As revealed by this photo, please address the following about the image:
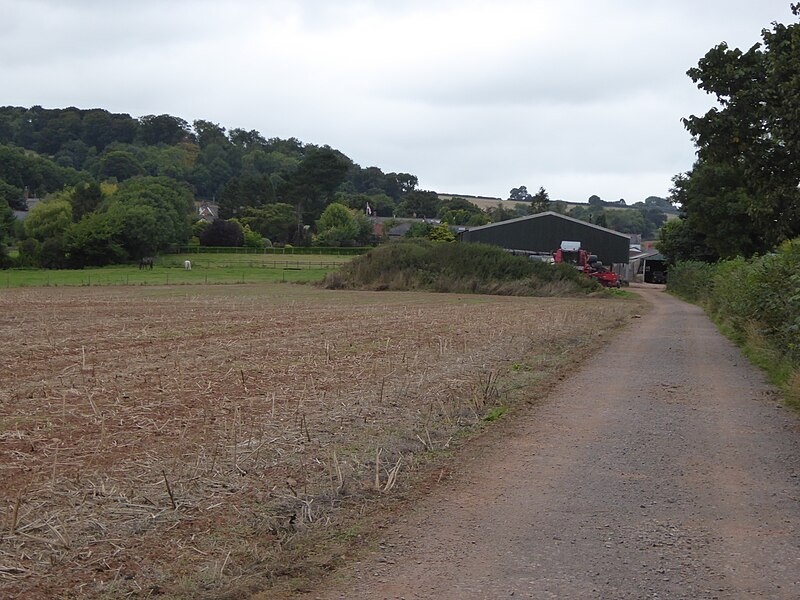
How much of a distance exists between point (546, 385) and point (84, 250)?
74454 millimetres

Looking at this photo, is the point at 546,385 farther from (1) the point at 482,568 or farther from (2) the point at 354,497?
(1) the point at 482,568

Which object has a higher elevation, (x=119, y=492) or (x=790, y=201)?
(x=790, y=201)

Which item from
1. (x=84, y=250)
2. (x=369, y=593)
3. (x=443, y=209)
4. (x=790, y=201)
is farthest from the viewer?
(x=443, y=209)

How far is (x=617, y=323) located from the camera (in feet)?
97.0

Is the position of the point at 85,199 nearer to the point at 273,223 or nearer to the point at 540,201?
the point at 273,223

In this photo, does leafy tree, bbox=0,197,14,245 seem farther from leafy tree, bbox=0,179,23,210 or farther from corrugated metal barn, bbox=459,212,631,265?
leafy tree, bbox=0,179,23,210

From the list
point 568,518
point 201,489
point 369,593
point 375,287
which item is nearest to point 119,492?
point 201,489

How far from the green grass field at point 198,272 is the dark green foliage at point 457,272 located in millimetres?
6924

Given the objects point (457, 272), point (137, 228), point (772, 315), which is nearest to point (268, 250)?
point (137, 228)

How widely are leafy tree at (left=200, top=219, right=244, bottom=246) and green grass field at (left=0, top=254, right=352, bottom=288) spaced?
1072cm

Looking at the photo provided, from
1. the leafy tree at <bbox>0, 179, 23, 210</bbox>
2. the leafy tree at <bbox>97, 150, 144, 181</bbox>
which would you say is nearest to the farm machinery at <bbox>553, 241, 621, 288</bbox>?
the leafy tree at <bbox>0, 179, 23, 210</bbox>

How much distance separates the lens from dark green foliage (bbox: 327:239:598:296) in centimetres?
5319

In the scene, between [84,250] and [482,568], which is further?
[84,250]

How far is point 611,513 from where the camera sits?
6961 millimetres
